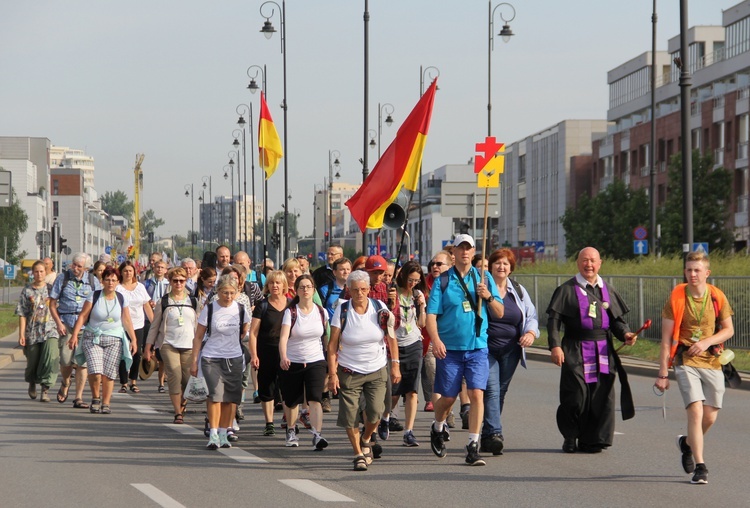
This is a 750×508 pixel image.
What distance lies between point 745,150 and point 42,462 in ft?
196

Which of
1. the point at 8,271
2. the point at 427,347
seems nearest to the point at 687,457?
the point at 427,347

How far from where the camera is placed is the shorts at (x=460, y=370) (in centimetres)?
1057

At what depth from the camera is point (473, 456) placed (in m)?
10.3

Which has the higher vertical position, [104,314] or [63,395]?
[104,314]

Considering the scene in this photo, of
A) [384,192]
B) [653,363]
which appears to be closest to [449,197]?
[653,363]

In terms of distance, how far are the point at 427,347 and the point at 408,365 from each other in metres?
0.90

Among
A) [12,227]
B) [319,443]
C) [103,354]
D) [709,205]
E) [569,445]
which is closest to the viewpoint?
[569,445]

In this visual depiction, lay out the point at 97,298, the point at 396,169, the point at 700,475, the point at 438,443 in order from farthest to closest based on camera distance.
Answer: the point at 396,169 < the point at 97,298 < the point at 438,443 < the point at 700,475

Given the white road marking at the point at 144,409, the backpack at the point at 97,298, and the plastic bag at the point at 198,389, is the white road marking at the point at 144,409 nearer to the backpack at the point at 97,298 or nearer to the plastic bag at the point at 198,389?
the backpack at the point at 97,298

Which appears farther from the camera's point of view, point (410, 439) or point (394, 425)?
point (394, 425)

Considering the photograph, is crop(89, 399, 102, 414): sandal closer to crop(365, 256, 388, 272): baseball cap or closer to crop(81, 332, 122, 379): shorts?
crop(81, 332, 122, 379): shorts

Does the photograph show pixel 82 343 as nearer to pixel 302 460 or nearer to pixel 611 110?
pixel 302 460

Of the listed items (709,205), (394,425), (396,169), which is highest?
(709,205)

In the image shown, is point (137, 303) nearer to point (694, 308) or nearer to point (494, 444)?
point (494, 444)
